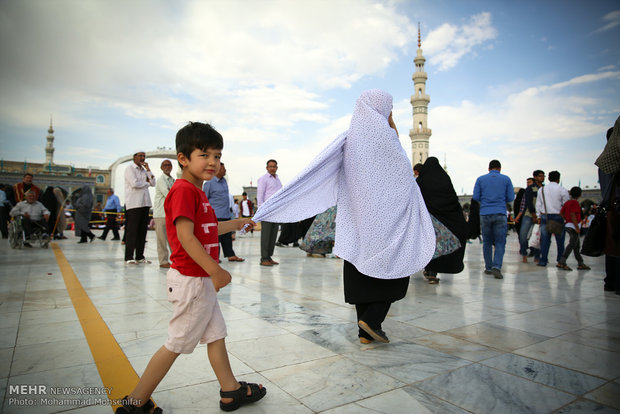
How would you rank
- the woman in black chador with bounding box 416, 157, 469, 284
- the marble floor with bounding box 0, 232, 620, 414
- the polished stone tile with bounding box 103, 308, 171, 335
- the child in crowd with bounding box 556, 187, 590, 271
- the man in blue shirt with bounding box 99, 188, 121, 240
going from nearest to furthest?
the marble floor with bounding box 0, 232, 620, 414 → the polished stone tile with bounding box 103, 308, 171, 335 → the woman in black chador with bounding box 416, 157, 469, 284 → the child in crowd with bounding box 556, 187, 590, 271 → the man in blue shirt with bounding box 99, 188, 121, 240

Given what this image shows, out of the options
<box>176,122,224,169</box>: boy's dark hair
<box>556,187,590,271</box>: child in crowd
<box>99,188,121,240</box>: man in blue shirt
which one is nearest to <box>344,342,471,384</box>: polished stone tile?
<box>176,122,224,169</box>: boy's dark hair

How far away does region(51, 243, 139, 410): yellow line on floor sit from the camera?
198cm

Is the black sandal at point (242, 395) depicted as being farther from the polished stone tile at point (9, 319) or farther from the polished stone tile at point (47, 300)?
the polished stone tile at point (47, 300)

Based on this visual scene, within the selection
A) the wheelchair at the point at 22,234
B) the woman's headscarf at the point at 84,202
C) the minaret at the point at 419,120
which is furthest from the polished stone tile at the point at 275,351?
the minaret at the point at 419,120

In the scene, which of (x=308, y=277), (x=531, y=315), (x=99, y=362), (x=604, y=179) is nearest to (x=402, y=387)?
(x=99, y=362)

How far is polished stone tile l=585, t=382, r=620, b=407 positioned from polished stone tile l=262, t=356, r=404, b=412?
3.05 feet

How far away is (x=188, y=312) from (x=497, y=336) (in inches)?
90.5

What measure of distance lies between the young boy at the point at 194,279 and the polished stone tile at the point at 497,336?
1698 mm

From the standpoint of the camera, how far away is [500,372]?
2.20 meters

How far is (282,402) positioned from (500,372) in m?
1.25

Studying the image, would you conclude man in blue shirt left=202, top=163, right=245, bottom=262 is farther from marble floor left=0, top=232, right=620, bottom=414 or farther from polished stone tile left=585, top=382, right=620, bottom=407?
polished stone tile left=585, top=382, right=620, bottom=407

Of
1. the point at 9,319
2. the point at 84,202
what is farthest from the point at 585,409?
the point at 84,202

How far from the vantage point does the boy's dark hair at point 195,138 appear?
1.78 meters

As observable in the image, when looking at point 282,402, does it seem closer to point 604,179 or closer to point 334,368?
point 334,368
